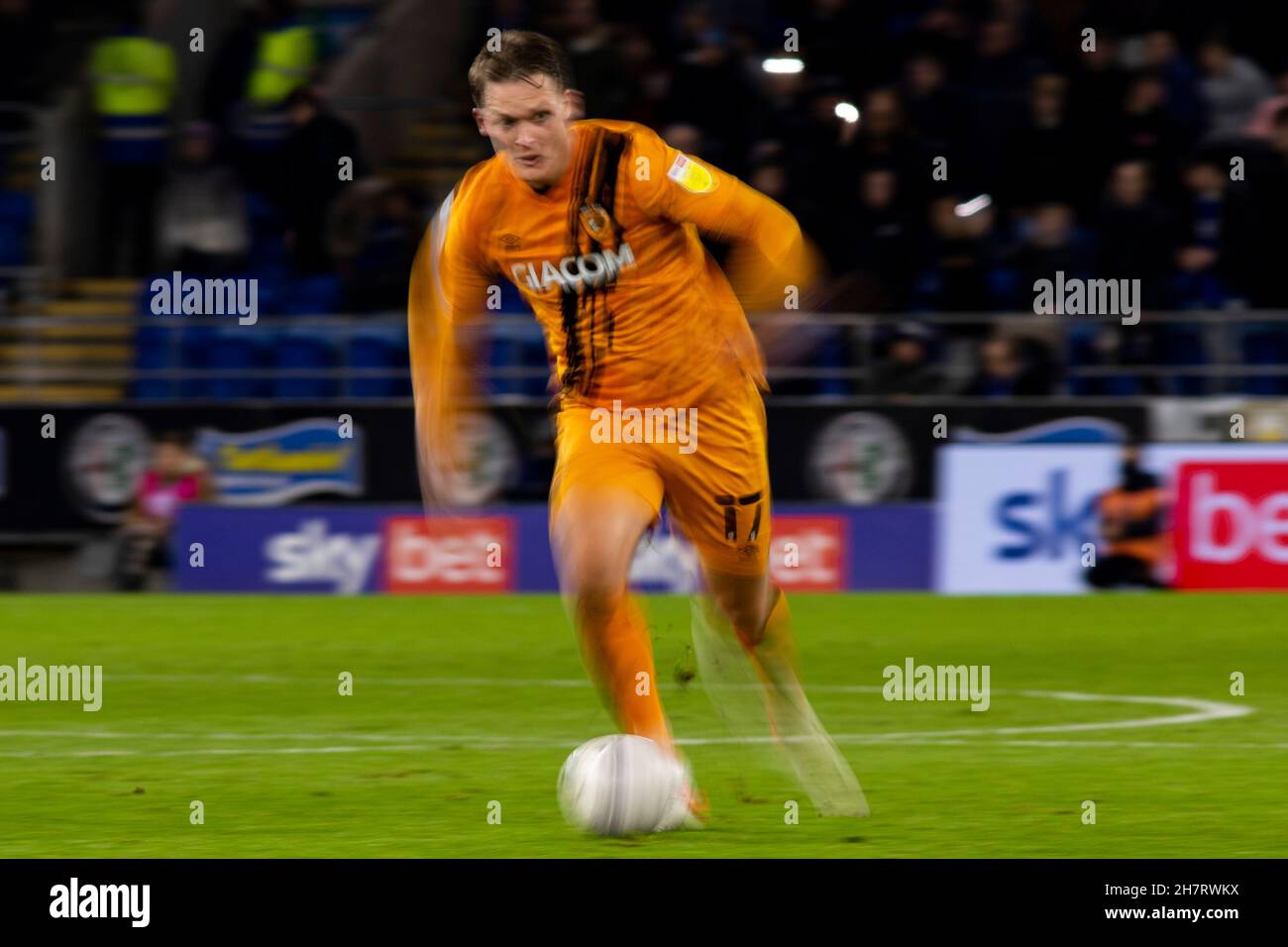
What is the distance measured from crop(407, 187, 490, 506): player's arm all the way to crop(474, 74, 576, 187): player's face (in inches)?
15.1

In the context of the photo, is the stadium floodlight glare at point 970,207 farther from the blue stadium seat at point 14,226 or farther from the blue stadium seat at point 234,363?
the blue stadium seat at point 14,226

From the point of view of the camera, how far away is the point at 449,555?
53.8ft

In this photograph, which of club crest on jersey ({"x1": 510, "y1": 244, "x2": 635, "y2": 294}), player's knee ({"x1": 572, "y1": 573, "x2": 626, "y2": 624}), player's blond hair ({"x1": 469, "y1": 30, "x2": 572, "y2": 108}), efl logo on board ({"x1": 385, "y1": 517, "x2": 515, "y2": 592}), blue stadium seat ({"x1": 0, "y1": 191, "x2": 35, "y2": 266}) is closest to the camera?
player's blond hair ({"x1": 469, "y1": 30, "x2": 572, "y2": 108})

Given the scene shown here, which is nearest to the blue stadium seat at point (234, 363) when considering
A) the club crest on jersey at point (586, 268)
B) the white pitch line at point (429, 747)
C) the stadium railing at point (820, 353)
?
the stadium railing at point (820, 353)

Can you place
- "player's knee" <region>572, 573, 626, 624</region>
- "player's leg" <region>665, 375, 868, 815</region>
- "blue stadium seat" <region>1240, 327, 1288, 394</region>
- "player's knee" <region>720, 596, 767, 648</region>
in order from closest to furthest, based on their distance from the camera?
"player's knee" <region>572, 573, 626, 624</region> < "player's leg" <region>665, 375, 868, 815</region> < "player's knee" <region>720, 596, 767, 648</region> < "blue stadium seat" <region>1240, 327, 1288, 394</region>

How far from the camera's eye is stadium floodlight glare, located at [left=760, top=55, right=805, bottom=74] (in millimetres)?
16984

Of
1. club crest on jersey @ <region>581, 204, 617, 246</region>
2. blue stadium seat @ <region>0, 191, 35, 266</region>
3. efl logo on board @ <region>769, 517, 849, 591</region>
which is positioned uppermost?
blue stadium seat @ <region>0, 191, 35, 266</region>

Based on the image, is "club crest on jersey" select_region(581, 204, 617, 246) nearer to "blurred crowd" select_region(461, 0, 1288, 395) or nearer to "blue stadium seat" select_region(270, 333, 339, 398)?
"blurred crowd" select_region(461, 0, 1288, 395)

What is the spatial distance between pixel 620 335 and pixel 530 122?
68 centimetres

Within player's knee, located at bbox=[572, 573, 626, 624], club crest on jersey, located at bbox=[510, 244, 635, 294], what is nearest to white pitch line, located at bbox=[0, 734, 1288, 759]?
player's knee, located at bbox=[572, 573, 626, 624]

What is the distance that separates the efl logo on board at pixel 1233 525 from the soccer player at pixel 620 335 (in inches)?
356

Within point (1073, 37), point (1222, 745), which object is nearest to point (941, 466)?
point (1073, 37)

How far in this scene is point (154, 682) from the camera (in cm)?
1156

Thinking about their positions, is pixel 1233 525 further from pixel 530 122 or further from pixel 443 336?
pixel 530 122
